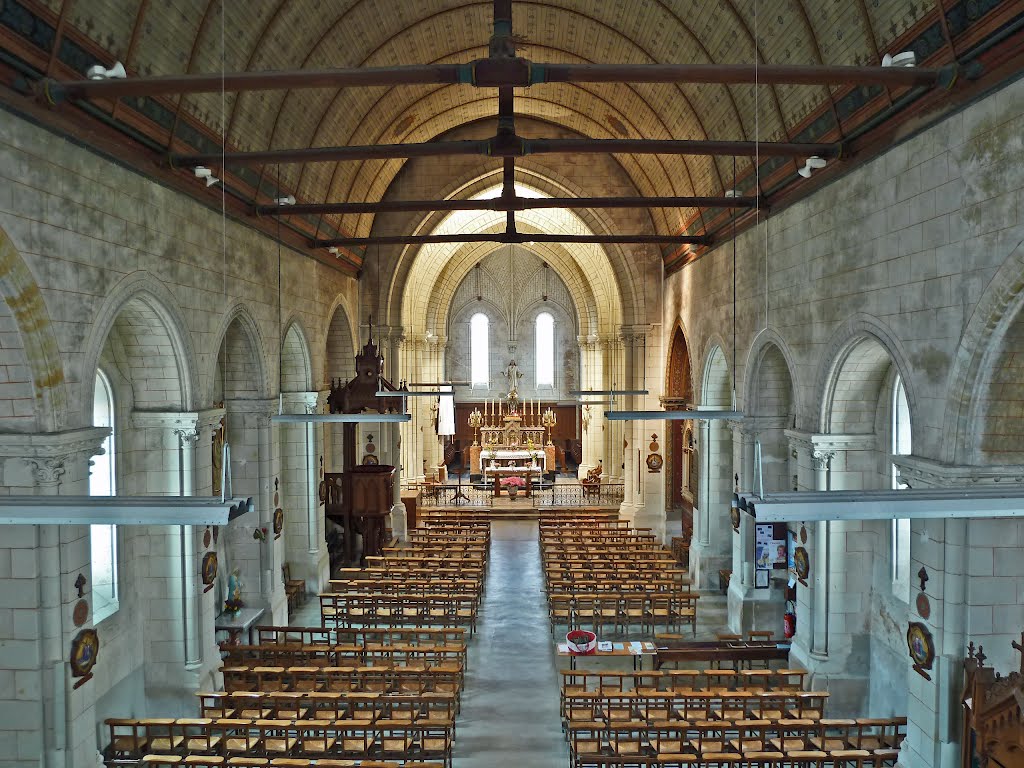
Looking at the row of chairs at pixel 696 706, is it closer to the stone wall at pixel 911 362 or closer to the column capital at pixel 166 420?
the stone wall at pixel 911 362

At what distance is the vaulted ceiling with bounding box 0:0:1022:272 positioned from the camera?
8766 millimetres

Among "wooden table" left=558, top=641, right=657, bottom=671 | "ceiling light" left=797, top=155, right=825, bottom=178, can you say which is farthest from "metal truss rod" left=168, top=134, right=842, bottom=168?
"wooden table" left=558, top=641, right=657, bottom=671

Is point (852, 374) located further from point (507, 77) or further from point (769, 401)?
point (507, 77)

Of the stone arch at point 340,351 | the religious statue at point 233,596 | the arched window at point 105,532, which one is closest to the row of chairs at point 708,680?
the religious statue at point 233,596

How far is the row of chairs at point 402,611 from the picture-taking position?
1539 cm

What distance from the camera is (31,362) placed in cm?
827

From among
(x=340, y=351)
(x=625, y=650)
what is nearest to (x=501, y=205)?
(x=625, y=650)

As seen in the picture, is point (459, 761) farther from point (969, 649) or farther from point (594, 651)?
point (969, 649)

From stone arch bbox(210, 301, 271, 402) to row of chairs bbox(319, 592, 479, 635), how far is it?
14.3 ft

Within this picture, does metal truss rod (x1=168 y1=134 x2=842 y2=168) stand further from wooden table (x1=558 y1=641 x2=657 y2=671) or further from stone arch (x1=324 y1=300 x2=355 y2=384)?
stone arch (x1=324 y1=300 x2=355 y2=384)

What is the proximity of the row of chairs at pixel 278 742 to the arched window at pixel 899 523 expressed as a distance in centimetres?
668

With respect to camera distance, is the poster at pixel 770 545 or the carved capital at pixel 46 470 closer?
the carved capital at pixel 46 470

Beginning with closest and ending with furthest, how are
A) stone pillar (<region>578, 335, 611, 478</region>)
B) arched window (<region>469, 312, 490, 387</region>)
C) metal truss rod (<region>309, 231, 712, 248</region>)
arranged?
metal truss rod (<region>309, 231, 712, 248</region>) < stone pillar (<region>578, 335, 611, 478</region>) < arched window (<region>469, 312, 490, 387</region>)

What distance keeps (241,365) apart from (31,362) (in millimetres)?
6705
